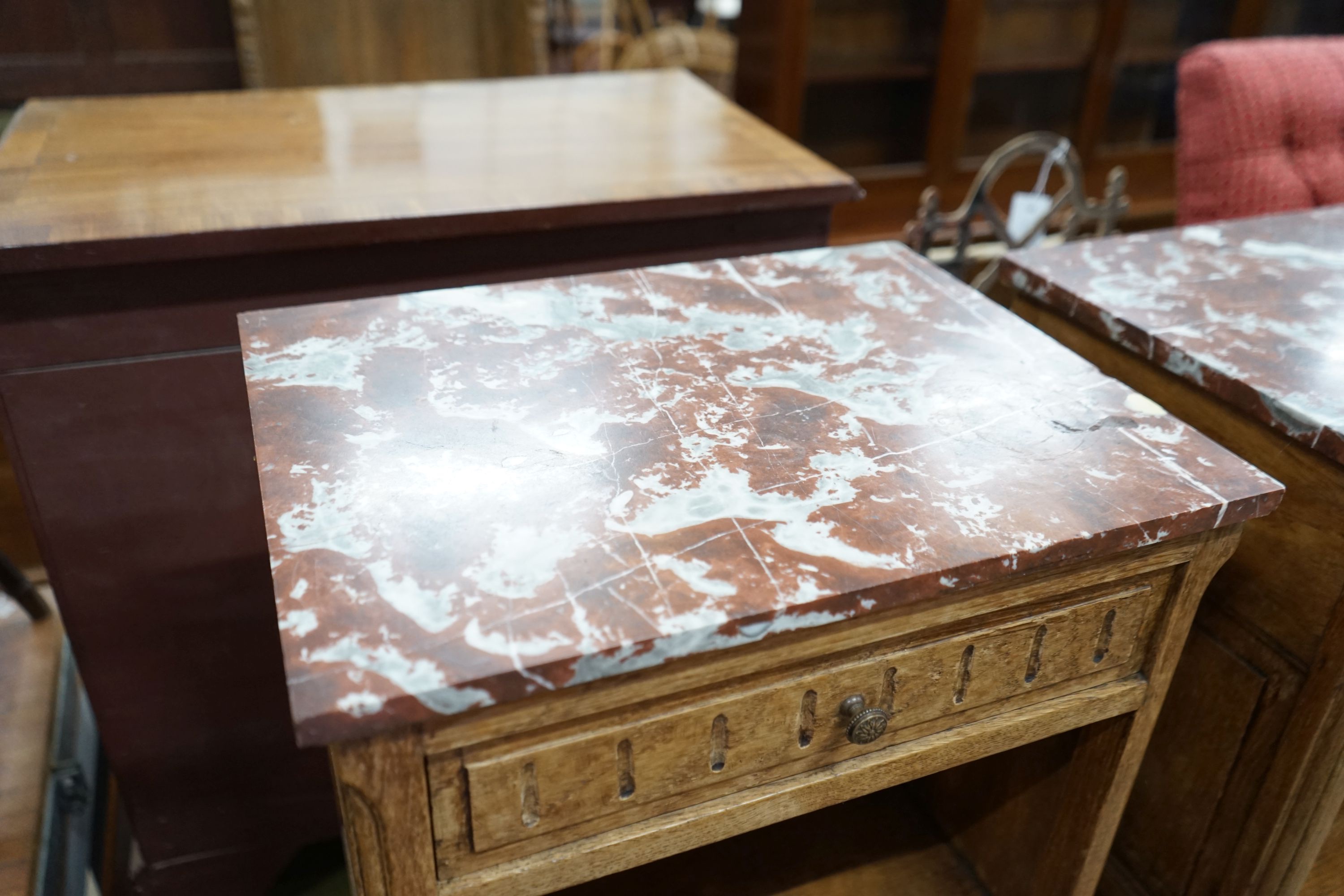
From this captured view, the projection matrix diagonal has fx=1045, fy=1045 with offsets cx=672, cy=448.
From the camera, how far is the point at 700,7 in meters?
4.30

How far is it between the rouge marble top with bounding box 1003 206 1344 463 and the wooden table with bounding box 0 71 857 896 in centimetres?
34

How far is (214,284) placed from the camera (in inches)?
43.6

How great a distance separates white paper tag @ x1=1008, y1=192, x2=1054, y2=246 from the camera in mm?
1449

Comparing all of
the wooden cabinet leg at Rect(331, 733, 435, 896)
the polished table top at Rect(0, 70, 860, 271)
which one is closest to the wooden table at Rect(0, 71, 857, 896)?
the polished table top at Rect(0, 70, 860, 271)

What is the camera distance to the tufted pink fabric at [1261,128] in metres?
1.54

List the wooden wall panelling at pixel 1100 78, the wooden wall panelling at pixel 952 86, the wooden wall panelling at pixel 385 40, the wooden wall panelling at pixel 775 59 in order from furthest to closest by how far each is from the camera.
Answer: the wooden wall panelling at pixel 1100 78
the wooden wall panelling at pixel 952 86
the wooden wall panelling at pixel 775 59
the wooden wall panelling at pixel 385 40

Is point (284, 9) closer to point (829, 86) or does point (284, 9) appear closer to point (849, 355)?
point (829, 86)

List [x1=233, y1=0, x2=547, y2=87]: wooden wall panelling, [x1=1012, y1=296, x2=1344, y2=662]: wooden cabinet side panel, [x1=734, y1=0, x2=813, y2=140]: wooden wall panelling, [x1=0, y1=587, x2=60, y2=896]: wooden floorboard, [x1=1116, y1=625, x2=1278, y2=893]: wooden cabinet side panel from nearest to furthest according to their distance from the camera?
[x1=1012, y1=296, x2=1344, y2=662]: wooden cabinet side panel, [x1=1116, y1=625, x2=1278, y2=893]: wooden cabinet side panel, [x1=0, y1=587, x2=60, y2=896]: wooden floorboard, [x1=233, y1=0, x2=547, y2=87]: wooden wall panelling, [x1=734, y1=0, x2=813, y2=140]: wooden wall panelling

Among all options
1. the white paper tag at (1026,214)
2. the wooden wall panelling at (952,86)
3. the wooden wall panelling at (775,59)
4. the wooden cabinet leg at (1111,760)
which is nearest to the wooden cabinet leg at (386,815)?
the wooden cabinet leg at (1111,760)

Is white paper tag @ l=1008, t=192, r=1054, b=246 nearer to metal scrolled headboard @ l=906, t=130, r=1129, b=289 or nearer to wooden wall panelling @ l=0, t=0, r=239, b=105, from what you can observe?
metal scrolled headboard @ l=906, t=130, r=1129, b=289

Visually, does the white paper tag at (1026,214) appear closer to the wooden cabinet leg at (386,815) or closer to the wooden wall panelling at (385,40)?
the wooden cabinet leg at (386,815)

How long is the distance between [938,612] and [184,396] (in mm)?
836

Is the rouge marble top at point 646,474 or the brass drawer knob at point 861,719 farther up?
the rouge marble top at point 646,474

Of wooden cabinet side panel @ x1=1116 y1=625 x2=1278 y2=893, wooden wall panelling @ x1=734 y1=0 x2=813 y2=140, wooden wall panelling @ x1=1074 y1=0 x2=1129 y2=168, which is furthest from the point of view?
wooden wall panelling @ x1=1074 y1=0 x2=1129 y2=168
